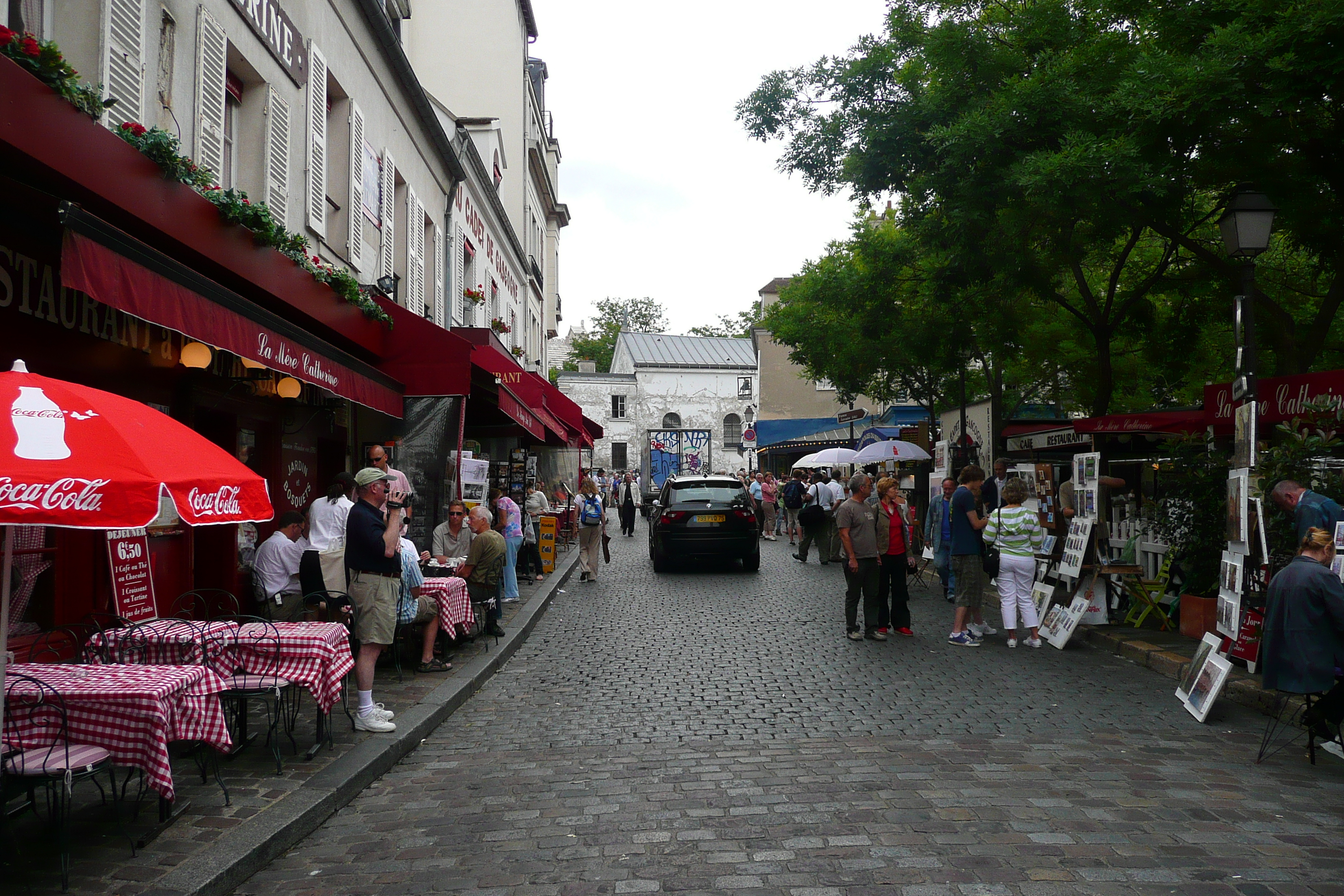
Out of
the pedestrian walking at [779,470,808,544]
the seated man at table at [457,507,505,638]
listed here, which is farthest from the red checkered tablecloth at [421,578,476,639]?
the pedestrian walking at [779,470,808,544]

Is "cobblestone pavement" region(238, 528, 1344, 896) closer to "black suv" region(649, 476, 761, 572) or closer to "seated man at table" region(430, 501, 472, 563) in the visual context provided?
"seated man at table" region(430, 501, 472, 563)

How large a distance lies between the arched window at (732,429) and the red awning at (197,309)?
56.9 metres

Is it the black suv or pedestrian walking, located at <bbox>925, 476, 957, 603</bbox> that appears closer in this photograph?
pedestrian walking, located at <bbox>925, 476, 957, 603</bbox>

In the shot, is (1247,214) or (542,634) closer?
(1247,214)

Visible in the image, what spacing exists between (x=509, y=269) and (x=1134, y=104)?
19.4 m

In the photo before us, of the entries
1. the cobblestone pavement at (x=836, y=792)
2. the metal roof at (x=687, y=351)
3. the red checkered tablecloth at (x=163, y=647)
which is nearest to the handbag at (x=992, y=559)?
the cobblestone pavement at (x=836, y=792)

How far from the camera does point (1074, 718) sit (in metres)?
6.90

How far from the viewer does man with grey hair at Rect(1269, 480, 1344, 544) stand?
7238mm

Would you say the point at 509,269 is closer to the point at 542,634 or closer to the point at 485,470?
the point at 485,470

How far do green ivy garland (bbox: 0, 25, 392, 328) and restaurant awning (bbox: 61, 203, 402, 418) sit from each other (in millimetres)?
655

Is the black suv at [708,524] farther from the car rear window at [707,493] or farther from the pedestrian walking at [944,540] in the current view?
the pedestrian walking at [944,540]

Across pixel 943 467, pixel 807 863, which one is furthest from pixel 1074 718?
pixel 943 467

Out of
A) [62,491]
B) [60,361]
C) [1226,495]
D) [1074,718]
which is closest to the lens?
[62,491]

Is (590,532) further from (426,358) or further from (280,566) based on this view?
(280,566)
